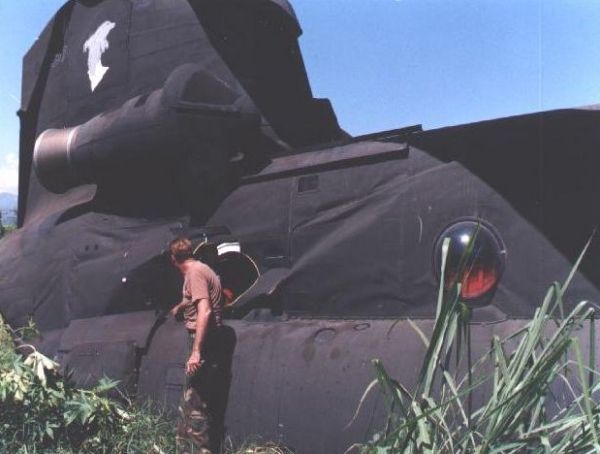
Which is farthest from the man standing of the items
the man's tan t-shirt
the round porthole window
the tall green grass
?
the round porthole window

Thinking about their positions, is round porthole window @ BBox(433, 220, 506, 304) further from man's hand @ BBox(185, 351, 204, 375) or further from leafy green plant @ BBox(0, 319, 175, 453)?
leafy green plant @ BBox(0, 319, 175, 453)

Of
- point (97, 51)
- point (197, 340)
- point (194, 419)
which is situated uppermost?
point (97, 51)

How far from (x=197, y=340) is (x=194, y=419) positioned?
0.42 metres

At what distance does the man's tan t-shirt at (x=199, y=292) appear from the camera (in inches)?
144

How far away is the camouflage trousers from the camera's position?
3525mm

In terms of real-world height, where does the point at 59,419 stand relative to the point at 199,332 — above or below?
below

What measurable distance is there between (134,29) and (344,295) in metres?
3.10

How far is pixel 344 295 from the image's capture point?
3.83 m

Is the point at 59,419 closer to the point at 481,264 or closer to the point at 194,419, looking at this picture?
the point at 194,419

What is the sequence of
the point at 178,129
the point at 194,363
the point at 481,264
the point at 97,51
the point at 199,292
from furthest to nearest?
the point at 97,51 → the point at 178,129 → the point at 199,292 → the point at 194,363 → the point at 481,264

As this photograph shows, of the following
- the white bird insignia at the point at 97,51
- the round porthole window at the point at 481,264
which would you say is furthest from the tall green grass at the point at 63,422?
the white bird insignia at the point at 97,51

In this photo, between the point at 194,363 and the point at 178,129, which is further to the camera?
the point at 178,129

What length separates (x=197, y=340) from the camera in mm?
3547

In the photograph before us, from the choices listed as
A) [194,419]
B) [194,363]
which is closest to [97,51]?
[194,363]
